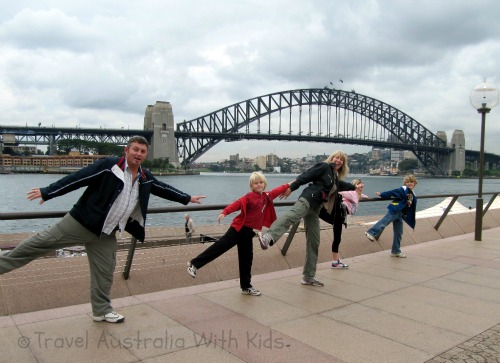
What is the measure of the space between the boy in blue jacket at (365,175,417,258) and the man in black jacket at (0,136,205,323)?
4085 mm

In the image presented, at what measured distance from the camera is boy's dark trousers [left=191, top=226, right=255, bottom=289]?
470 cm

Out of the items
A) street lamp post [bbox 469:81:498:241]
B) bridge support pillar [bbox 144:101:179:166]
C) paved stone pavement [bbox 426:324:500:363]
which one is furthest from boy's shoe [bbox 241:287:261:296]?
bridge support pillar [bbox 144:101:179:166]

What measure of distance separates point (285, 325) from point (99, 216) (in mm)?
1765

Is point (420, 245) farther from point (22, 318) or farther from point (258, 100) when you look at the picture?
point (258, 100)

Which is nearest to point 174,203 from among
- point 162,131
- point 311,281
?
point 311,281

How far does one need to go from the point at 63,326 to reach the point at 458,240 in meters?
7.57

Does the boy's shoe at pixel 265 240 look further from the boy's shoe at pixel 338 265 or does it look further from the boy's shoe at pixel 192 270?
the boy's shoe at pixel 338 265

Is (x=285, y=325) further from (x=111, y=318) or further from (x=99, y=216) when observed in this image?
(x=99, y=216)

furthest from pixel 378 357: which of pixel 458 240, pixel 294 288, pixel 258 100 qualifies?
pixel 258 100

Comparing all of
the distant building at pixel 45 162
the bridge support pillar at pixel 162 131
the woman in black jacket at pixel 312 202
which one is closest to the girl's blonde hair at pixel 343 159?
the woman in black jacket at pixel 312 202

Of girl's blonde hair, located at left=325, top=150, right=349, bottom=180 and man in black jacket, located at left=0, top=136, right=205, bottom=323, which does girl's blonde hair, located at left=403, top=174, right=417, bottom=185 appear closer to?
girl's blonde hair, located at left=325, top=150, right=349, bottom=180

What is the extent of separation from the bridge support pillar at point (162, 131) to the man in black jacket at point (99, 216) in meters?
85.1

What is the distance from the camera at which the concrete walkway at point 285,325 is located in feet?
10.8

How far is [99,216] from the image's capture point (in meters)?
3.60
